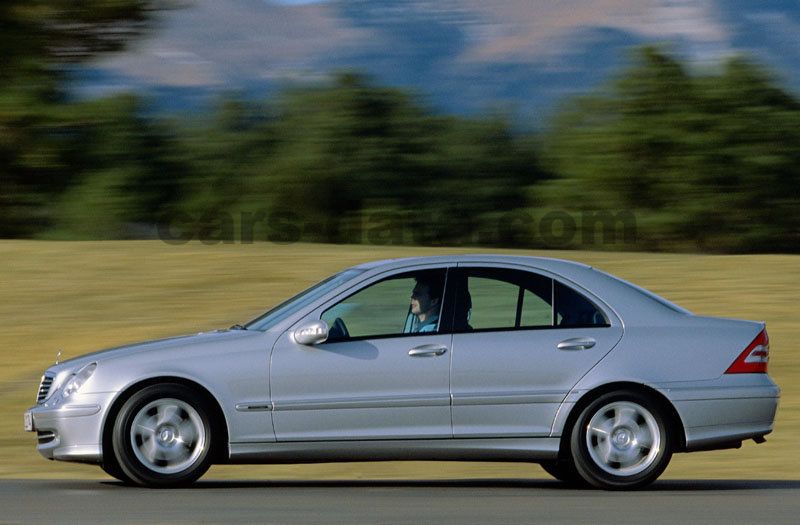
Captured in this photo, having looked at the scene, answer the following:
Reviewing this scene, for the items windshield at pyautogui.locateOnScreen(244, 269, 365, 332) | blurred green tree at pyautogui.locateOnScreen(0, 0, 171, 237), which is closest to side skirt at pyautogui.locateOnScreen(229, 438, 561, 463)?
windshield at pyautogui.locateOnScreen(244, 269, 365, 332)

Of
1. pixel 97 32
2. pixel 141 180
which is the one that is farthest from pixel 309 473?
pixel 141 180

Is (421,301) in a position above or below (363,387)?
above

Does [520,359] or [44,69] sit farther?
[44,69]

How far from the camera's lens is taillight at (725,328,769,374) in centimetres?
890

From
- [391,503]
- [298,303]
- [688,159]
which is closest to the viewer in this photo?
[391,503]

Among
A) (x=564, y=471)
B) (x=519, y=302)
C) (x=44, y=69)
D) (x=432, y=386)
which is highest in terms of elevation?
(x=44, y=69)

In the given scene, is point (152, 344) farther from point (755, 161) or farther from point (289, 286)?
point (755, 161)

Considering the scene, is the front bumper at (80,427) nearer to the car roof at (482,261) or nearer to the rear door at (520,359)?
the car roof at (482,261)

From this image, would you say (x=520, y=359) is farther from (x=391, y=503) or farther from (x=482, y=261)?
(x=391, y=503)

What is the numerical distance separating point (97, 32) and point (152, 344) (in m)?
29.3

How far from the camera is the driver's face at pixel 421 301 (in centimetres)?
893

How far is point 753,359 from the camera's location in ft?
29.3

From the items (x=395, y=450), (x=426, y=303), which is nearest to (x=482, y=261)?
(x=426, y=303)

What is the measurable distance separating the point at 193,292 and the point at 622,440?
11248 mm
